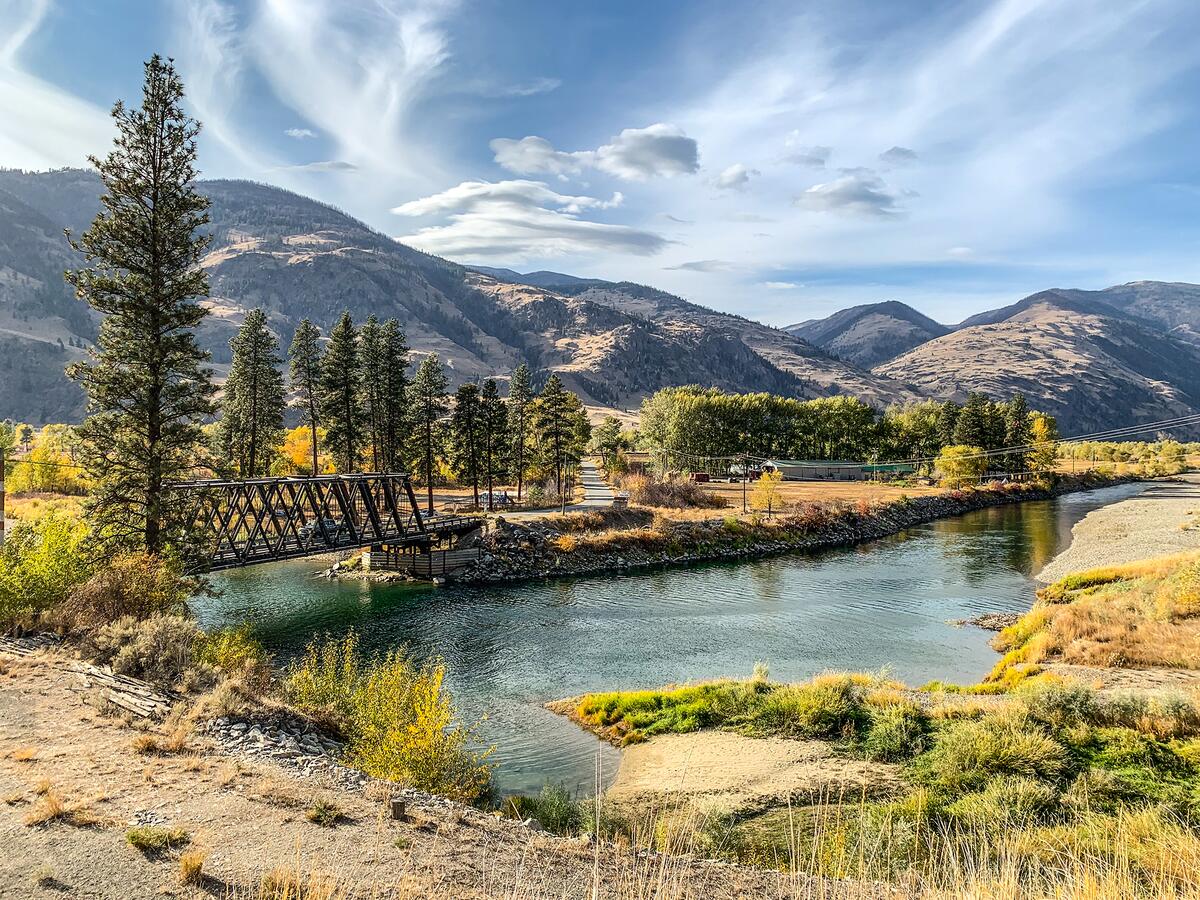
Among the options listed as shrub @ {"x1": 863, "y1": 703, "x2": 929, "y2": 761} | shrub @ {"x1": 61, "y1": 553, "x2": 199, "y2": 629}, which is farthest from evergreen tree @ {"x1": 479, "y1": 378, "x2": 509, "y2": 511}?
shrub @ {"x1": 863, "y1": 703, "x2": 929, "y2": 761}

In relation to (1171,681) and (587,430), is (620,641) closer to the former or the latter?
(1171,681)

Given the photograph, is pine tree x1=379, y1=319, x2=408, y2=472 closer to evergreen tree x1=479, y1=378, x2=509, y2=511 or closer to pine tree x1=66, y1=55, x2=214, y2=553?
evergreen tree x1=479, y1=378, x2=509, y2=511

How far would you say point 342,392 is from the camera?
6062 centimetres

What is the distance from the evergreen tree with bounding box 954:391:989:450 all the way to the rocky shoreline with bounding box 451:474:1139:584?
42293 mm

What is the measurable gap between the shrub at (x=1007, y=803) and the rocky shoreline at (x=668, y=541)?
4085 centimetres

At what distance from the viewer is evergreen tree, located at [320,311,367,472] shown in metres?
59.8

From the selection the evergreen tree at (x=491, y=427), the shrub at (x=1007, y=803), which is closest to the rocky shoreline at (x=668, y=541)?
the evergreen tree at (x=491, y=427)

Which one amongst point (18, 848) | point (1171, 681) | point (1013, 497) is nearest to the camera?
point (18, 848)

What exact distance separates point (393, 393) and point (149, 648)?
45.3 metres

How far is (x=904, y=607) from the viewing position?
145ft

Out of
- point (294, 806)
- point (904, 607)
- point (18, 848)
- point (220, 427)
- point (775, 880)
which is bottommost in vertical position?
point (904, 607)

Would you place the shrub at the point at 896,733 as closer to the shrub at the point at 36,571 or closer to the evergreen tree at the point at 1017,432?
the shrub at the point at 36,571

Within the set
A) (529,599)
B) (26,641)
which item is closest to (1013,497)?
(529,599)

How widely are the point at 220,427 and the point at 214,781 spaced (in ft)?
209
